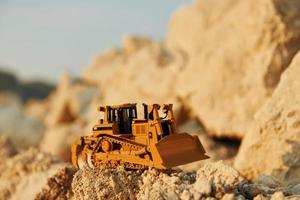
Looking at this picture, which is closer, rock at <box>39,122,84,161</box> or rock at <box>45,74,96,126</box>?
rock at <box>39,122,84,161</box>

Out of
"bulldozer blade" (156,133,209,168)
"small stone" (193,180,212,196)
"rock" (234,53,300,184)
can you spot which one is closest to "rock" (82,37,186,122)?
"rock" (234,53,300,184)

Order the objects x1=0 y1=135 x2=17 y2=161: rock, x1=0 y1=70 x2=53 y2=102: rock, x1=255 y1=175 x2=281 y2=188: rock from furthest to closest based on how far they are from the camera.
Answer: x1=0 y1=70 x2=53 y2=102: rock
x1=0 y1=135 x2=17 y2=161: rock
x1=255 y1=175 x2=281 y2=188: rock

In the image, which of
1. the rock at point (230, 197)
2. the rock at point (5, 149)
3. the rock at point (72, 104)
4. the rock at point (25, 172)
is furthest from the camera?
the rock at point (72, 104)

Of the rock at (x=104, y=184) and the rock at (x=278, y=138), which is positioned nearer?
the rock at (x=104, y=184)

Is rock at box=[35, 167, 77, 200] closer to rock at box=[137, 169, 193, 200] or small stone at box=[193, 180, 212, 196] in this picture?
rock at box=[137, 169, 193, 200]

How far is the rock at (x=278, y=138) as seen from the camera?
1474cm

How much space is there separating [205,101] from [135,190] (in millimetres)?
11062

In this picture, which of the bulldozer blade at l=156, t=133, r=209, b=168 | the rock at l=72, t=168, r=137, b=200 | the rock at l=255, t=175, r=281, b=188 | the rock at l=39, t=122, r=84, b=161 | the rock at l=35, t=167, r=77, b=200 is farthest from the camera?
the rock at l=39, t=122, r=84, b=161

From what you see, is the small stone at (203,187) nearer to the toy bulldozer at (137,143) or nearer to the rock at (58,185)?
the toy bulldozer at (137,143)

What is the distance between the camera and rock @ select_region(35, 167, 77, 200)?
13.0 meters

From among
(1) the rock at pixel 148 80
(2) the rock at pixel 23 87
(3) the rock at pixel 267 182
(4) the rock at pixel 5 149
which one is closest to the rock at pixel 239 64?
(1) the rock at pixel 148 80

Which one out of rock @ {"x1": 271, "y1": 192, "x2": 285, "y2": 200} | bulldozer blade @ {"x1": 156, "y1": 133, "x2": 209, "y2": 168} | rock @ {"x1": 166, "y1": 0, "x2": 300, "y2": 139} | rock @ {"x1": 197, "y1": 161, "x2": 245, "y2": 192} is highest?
rock @ {"x1": 166, "y1": 0, "x2": 300, "y2": 139}

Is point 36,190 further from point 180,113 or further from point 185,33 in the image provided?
point 185,33

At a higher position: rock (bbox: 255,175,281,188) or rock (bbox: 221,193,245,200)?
rock (bbox: 255,175,281,188)
